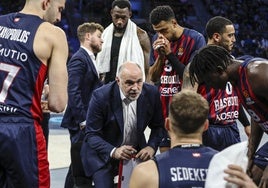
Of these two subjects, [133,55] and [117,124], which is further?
[133,55]

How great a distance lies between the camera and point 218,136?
16.4 feet

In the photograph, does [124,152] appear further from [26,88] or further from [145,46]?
[145,46]

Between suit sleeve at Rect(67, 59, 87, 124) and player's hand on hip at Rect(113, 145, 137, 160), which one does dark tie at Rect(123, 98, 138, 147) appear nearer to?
player's hand on hip at Rect(113, 145, 137, 160)

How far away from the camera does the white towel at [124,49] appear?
6.20 metres

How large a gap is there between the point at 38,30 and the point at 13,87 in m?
0.34

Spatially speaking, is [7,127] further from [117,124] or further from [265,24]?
[265,24]

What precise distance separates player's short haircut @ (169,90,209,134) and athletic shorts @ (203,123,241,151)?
2.35 meters

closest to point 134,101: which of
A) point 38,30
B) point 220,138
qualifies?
point 220,138

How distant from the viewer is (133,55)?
20.4 feet

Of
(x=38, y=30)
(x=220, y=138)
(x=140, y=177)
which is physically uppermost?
(x=38, y=30)

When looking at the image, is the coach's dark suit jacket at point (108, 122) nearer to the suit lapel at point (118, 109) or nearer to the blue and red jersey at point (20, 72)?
the suit lapel at point (118, 109)

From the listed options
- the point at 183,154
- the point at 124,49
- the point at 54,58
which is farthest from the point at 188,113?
the point at 124,49

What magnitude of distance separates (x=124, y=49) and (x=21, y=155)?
9.85ft

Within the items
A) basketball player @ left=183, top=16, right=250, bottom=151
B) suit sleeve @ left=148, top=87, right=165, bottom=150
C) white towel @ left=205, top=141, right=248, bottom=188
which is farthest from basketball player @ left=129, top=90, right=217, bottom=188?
basketball player @ left=183, top=16, right=250, bottom=151
